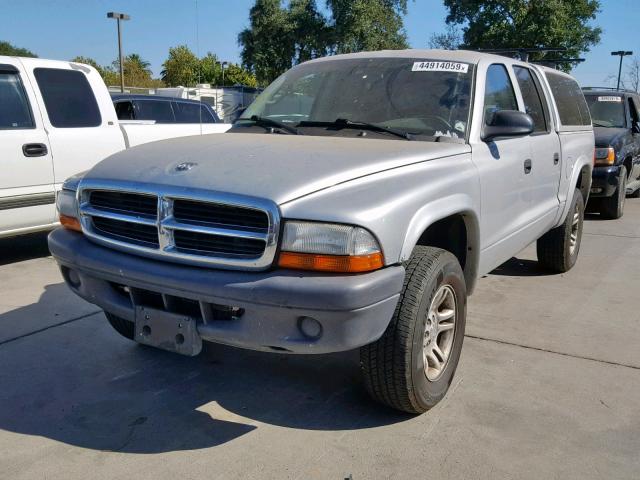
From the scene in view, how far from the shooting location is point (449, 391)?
3.49 m

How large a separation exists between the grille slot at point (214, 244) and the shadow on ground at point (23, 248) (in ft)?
13.7

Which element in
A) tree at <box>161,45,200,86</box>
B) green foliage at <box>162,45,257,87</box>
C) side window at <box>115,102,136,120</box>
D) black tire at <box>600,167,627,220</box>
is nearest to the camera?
black tire at <box>600,167,627,220</box>

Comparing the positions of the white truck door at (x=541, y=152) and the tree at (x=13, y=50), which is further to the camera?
the tree at (x=13, y=50)

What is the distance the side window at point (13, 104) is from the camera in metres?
5.80

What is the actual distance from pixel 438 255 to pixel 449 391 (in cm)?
88

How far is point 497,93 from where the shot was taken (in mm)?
4180

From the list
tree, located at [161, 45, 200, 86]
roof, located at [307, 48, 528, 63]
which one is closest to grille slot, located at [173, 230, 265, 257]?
roof, located at [307, 48, 528, 63]

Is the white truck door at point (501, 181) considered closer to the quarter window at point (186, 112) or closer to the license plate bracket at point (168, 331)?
the license plate bracket at point (168, 331)

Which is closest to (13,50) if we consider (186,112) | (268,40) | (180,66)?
(180,66)

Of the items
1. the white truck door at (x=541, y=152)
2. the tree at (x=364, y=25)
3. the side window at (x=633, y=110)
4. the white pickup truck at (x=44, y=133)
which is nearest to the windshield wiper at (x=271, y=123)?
the white truck door at (x=541, y=152)

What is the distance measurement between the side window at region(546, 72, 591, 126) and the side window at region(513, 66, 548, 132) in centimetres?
37

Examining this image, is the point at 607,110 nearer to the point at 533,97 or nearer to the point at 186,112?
the point at 533,97

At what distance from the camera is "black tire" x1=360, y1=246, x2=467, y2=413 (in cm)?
283

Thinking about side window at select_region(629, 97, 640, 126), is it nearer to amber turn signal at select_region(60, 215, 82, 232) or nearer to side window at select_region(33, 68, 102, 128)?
side window at select_region(33, 68, 102, 128)
